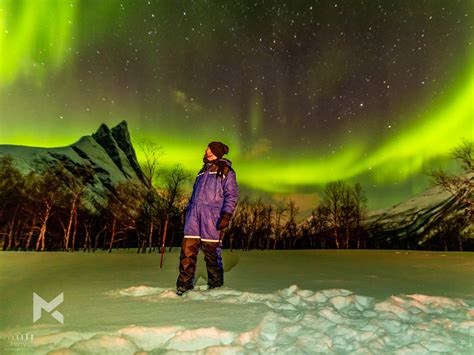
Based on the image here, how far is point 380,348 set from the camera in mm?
2561

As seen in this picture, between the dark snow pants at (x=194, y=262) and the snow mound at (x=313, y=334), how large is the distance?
0.83 metres

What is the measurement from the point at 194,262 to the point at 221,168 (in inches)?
59.1

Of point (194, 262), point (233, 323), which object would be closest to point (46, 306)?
point (194, 262)

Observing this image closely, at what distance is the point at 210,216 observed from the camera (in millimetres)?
4934

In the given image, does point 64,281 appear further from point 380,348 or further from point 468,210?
point 468,210

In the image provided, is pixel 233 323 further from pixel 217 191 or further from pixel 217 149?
pixel 217 149

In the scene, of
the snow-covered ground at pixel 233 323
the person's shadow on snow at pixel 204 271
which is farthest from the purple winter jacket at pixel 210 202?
the person's shadow on snow at pixel 204 271

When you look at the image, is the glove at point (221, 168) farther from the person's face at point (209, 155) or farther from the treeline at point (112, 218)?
the treeline at point (112, 218)

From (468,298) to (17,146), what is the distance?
638 ft

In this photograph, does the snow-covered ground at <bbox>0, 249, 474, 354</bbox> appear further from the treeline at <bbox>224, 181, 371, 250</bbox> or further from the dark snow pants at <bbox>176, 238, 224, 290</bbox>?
the treeline at <bbox>224, 181, 371, 250</bbox>

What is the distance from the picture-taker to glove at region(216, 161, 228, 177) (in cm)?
509

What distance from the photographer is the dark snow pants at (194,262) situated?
15.1 ft

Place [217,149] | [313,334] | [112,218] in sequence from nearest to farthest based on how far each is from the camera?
[313,334], [217,149], [112,218]

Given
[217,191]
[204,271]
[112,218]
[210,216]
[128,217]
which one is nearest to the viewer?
[210,216]
